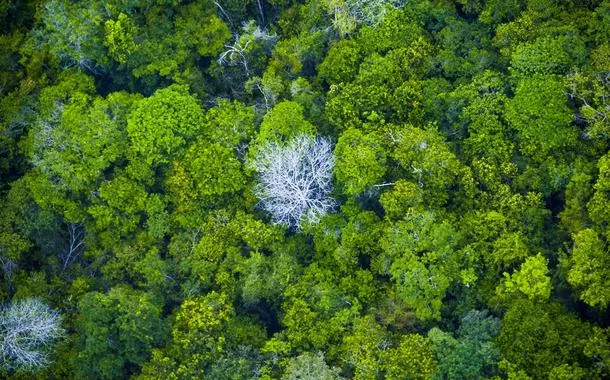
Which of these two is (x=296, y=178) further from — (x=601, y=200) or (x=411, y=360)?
(x=601, y=200)

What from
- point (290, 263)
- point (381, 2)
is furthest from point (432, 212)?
point (381, 2)

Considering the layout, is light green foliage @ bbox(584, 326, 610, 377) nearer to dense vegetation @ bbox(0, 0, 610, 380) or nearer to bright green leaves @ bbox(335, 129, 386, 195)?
dense vegetation @ bbox(0, 0, 610, 380)

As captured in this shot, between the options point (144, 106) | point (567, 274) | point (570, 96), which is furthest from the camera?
point (144, 106)

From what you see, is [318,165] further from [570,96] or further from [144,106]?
[570,96]

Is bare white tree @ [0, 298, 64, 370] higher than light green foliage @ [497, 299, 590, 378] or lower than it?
lower

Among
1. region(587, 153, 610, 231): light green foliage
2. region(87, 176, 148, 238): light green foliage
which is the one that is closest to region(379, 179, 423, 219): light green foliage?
region(587, 153, 610, 231): light green foliage

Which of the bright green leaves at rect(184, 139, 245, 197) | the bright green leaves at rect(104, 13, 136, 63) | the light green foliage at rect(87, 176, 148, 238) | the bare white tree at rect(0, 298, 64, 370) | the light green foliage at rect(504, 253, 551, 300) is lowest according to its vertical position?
A: the bare white tree at rect(0, 298, 64, 370)

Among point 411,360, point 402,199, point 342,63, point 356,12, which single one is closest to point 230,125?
point 342,63
